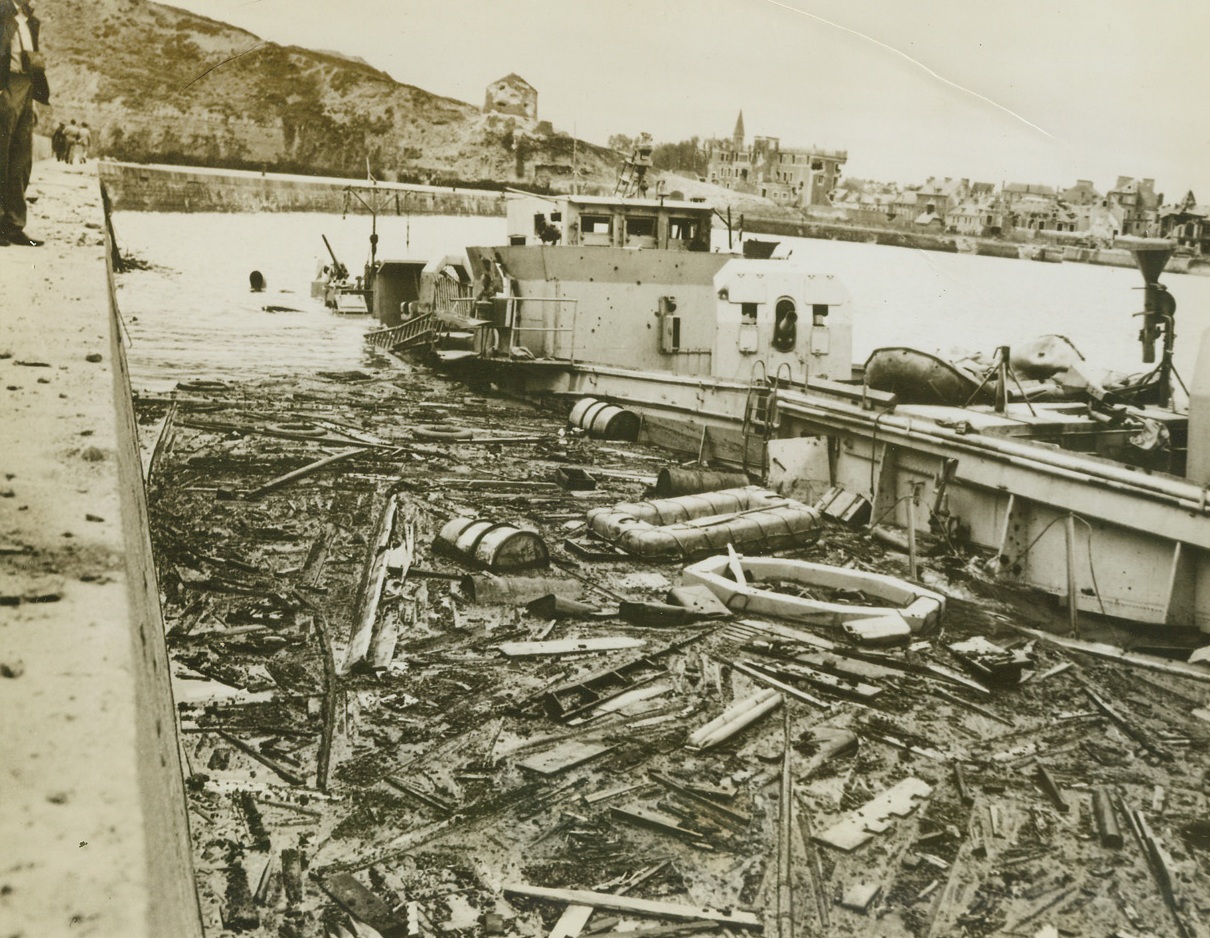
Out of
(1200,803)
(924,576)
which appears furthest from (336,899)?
(924,576)

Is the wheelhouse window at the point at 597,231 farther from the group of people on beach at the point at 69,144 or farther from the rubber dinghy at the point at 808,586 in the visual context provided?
the group of people on beach at the point at 69,144

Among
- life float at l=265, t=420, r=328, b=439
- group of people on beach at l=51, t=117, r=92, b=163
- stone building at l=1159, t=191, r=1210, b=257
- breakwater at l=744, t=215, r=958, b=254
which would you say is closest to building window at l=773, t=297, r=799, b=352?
stone building at l=1159, t=191, r=1210, b=257

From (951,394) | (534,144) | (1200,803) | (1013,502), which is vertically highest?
(534,144)

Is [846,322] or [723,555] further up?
[846,322]

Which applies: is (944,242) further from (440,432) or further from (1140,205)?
(440,432)

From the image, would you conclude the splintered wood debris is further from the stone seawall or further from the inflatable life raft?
the stone seawall

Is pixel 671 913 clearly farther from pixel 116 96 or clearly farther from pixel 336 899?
pixel 116 96

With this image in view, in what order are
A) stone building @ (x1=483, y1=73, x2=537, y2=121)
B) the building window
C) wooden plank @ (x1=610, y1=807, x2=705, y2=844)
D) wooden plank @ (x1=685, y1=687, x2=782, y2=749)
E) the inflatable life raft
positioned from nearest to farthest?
wooden plank @ (x1=610, y1=807, x2=705, y2=844) < wooden plank @ (x1=685, y1=687, x2=782, y2=749) < the inflatable life raft < the building window < stone building @ (x1=483, y1=73, x2=537, y2=121)
